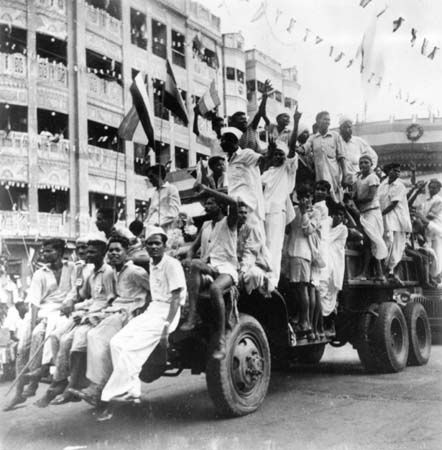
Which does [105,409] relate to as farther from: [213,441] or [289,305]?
[289,305]

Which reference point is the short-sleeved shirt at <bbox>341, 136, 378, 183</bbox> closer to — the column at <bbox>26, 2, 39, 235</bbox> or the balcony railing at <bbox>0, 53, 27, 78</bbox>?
the column at <bbox>26, 2, 39, 235</bbox>

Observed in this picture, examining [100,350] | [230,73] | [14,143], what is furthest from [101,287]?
[230,73]

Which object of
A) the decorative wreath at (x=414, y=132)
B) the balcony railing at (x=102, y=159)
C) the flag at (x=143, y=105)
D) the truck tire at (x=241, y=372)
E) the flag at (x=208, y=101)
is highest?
the balcony railing at (x=102, y=159)

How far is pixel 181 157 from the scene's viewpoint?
94.9ft

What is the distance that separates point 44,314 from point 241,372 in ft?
6.59

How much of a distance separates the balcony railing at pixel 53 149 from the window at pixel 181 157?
6.80m

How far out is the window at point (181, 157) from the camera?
93.7ft

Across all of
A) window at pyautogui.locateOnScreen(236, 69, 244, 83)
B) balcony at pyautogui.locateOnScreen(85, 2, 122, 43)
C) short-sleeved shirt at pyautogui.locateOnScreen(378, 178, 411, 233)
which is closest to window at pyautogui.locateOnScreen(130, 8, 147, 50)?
balcony at pyautogui.locateOnScreen(85, 2, 122, 43)

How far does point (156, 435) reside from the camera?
5.14m

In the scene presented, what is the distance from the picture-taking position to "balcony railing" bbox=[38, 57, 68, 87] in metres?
21.9

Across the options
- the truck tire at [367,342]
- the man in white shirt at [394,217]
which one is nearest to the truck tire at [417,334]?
the man in white shirt at [394,217]

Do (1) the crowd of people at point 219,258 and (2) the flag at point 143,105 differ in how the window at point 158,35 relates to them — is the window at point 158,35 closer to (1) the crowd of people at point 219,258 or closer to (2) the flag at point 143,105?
(1) the crowd of people at point 219,258

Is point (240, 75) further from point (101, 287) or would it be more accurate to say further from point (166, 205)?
point (101, 287)

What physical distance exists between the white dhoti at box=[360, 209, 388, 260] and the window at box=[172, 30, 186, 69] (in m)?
20.7
